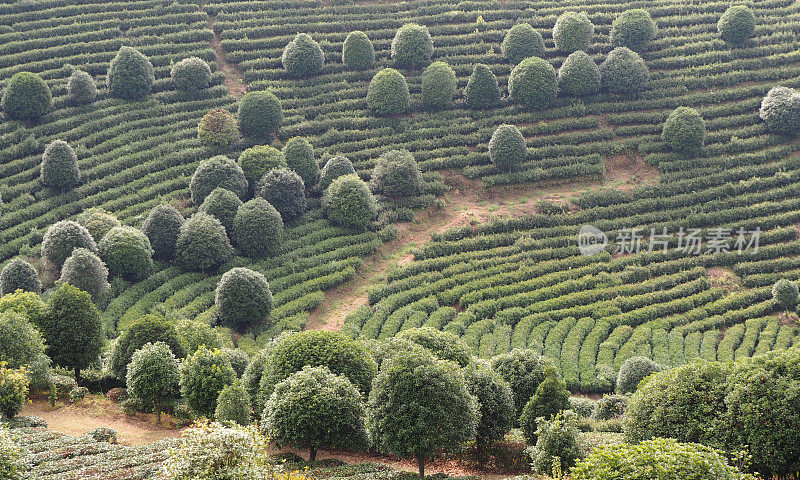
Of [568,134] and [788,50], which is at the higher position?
[788,50]

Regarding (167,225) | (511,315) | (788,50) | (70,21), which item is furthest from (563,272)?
(70,21)

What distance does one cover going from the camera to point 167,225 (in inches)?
1585

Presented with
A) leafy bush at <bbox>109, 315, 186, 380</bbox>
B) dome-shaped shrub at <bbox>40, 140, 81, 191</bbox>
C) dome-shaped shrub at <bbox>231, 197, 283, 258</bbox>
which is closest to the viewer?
leafy bush at <bbox>109, 315, 186, 380</bbox>

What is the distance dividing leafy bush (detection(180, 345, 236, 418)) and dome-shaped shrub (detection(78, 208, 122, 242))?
53.2 feet

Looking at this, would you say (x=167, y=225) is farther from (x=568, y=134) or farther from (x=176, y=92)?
(x=568, y=134)

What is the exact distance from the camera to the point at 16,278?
1400 inches

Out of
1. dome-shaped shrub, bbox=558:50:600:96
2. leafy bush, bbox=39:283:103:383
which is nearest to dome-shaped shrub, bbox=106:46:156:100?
leafy bush, bbox=39:283:103:383

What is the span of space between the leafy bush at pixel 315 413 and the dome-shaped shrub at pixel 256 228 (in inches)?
719

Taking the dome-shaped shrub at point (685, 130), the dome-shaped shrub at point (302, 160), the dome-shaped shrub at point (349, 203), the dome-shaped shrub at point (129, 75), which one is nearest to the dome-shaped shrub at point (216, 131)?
the dome-shaped shrub at point (302, 160)

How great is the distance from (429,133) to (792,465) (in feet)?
115

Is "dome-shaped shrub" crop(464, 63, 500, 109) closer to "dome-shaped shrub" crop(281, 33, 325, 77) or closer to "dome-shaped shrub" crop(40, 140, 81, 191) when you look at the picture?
"dome-shaped shrub" crop(281, 33, 325, 77)

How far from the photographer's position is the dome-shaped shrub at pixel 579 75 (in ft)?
171

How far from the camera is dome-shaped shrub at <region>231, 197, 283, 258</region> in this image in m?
40.8

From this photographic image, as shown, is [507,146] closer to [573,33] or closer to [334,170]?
[334,170]
